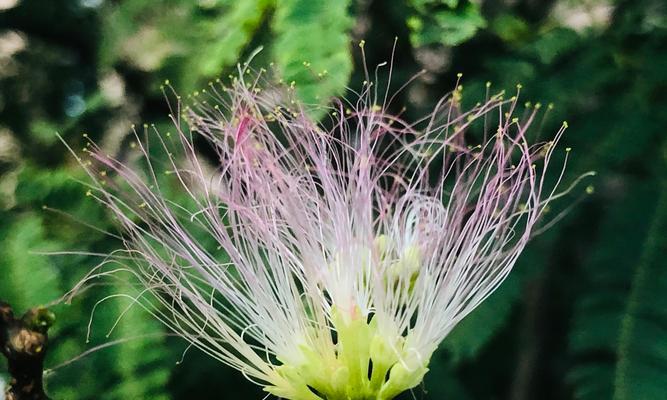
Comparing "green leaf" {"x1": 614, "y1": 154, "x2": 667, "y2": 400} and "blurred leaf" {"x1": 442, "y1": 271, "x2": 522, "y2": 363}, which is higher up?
"green leaf" {"x1": 614, "y1": 154, "x2": 667, "y2": 400}

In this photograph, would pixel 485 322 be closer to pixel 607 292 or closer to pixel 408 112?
→ pixel 607 292

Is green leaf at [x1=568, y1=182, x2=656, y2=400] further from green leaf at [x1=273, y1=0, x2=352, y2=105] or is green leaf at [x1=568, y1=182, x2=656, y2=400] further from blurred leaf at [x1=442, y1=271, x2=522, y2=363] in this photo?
green leaf at [x1=273, y1=0, x2=352, y2=105]

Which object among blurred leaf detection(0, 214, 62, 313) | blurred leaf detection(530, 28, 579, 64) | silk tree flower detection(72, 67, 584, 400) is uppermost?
blurred leaf detection(530, 28, 579, 64)

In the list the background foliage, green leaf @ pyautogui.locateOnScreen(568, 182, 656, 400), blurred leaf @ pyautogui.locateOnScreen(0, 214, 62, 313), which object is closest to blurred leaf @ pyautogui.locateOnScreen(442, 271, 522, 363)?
the background foliage

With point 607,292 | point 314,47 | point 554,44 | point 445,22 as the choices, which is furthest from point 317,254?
point 554,44

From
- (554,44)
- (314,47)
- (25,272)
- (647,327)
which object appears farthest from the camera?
(554,44)

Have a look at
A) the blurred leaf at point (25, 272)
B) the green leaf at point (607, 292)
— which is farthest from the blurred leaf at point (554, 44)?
the blurred leaf at point (25, 272)

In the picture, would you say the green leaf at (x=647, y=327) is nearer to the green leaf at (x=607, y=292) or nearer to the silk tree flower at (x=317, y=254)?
the green leaf at (x=607, y=292)
